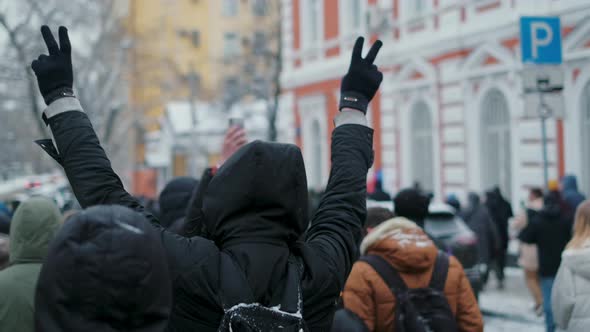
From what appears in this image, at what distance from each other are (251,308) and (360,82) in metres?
1.14

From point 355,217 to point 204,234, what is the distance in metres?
0.56

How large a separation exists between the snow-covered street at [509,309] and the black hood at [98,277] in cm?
913

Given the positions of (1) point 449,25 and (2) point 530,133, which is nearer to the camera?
(2) point 530,133

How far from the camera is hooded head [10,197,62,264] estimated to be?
168 inches

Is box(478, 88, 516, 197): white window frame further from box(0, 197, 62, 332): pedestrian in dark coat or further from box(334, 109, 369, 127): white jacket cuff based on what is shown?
box(334, 109, 369, 127): white jacket cuff

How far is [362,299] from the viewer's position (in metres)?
4.54

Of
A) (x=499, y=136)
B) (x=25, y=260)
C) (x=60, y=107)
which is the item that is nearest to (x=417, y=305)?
(x=25, y=260)

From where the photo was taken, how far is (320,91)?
2616 cm

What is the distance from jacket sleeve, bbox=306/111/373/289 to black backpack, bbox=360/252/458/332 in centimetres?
133

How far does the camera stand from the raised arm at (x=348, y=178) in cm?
304

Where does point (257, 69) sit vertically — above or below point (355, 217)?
above

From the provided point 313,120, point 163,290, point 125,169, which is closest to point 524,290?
point 163,290

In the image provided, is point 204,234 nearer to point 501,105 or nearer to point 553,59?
point 553,59

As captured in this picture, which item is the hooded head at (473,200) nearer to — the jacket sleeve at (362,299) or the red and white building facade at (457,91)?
the red and white building facade at (457,91)
